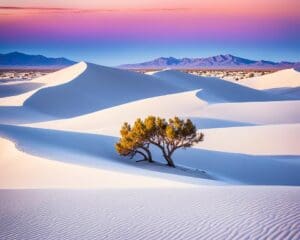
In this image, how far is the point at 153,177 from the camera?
51.3 feet

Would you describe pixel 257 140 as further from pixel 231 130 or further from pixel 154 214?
pixel 154 214

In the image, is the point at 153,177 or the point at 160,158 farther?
the point at 160,158

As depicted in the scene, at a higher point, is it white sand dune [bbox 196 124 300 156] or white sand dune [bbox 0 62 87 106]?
white sand dune [bbox 0 62 87 106]

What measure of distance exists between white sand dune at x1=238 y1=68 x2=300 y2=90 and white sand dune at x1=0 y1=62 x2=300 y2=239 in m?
44.6

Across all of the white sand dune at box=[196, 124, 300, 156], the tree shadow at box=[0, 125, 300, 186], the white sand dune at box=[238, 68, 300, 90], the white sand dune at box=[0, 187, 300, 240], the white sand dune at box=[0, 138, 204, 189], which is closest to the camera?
the white sand dune at box=[0, 187, 300, 240]

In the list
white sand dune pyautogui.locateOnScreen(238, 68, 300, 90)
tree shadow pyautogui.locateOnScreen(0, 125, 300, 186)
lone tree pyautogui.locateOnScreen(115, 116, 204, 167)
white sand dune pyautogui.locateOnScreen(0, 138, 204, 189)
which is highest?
white sand dune pyautogui.locateOnScreen(238, 68, 300, 90)

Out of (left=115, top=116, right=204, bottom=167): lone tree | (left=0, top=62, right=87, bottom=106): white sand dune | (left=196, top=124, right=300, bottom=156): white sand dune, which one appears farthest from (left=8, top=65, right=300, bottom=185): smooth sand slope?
(left=0, top=62, right=87, bottom=106): white sand dune

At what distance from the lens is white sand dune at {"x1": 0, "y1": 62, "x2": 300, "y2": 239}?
779 cm

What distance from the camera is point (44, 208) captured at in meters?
9.53

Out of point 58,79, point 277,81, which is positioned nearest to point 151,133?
point 58,79

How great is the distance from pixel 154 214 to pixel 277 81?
289ft

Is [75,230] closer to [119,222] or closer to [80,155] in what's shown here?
[119,222]

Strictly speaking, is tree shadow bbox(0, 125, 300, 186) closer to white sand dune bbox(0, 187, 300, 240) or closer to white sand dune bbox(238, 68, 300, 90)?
white sand dune bbox(0, 187, 300, 240)

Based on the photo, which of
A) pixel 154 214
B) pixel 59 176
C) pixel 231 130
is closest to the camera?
pixel 154 214
